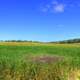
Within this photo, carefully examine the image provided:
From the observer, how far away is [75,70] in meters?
19.4

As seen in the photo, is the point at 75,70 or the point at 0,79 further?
the point at 75,70

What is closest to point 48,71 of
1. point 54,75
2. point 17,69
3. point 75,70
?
point 54,75

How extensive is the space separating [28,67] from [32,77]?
0.59m

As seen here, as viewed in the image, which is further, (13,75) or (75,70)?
(75,70)

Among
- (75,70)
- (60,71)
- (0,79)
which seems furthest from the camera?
(75,70)

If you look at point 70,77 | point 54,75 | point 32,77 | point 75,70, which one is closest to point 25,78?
point 32,77

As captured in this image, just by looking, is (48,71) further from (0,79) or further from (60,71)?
(0,79)

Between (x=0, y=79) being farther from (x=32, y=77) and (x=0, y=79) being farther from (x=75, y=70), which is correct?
(x=75, y=70)

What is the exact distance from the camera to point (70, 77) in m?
18.0

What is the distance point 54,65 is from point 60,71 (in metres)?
0.63

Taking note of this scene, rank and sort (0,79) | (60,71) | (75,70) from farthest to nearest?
1. (75,70)
2. (60,71)
3. (0,79)

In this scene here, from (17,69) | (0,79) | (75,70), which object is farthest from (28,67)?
(75,70)

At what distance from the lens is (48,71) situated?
56.1 feet

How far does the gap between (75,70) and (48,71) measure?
109 inches
